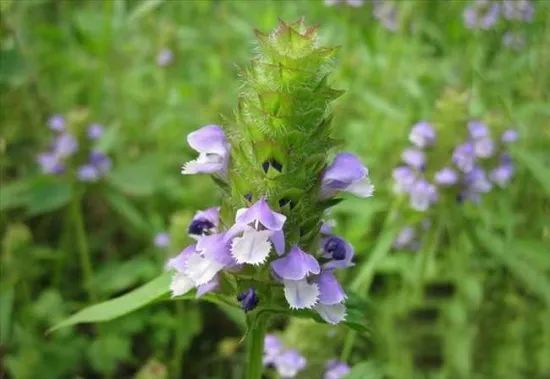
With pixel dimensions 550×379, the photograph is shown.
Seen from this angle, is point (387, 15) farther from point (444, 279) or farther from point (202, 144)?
point (202, 144)

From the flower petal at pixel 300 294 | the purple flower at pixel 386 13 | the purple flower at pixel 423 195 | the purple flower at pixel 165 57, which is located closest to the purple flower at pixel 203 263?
the flower petal at pixel 300 294

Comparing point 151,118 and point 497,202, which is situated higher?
point 497,202

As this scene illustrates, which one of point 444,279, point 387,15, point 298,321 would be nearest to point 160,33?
point 387,15

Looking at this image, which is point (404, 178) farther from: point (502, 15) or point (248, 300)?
point (248, 300)

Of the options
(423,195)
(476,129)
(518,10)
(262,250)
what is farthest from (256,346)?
(518,10)

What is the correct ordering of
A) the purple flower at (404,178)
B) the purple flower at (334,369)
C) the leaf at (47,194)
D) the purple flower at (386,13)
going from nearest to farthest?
1. the purple flower at (334,369)
2. the purple flower at (404,178)
3. the leaf at (47,194)
4. the purple flower at (386,13)

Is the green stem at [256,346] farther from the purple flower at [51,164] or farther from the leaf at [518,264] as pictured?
the purple flower at [51,164]
